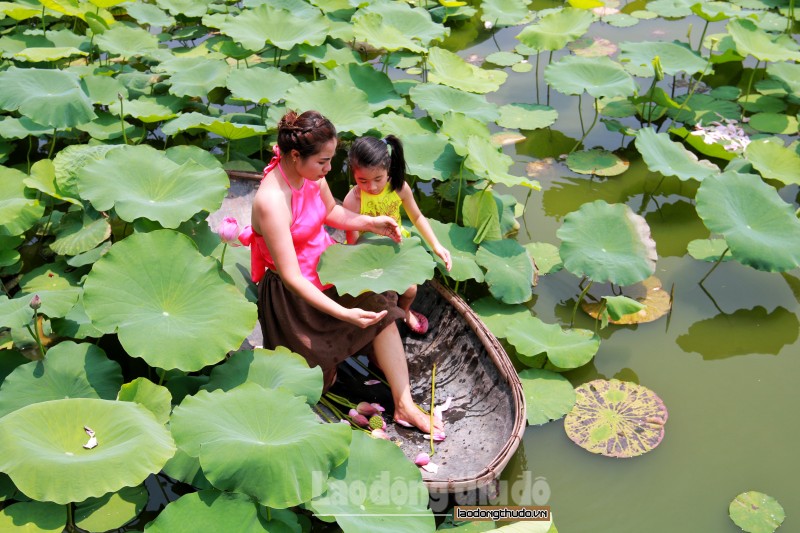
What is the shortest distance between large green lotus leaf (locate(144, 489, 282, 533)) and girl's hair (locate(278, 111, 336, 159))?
1202 mm

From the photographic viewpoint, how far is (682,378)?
12.4ft

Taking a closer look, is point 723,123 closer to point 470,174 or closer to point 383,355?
point 470,174

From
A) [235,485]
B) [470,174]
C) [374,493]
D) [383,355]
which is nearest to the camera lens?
[235,485]

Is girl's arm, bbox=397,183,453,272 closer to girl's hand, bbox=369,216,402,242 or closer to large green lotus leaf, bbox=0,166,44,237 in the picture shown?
girl's hand, bbox=369,216,402,242

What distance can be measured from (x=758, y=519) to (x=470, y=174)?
2309 mm

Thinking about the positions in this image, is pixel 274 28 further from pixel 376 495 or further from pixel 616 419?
pixel 376 495

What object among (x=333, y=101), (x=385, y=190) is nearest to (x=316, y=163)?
(x=385, y=190)

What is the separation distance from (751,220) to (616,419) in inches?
54.5

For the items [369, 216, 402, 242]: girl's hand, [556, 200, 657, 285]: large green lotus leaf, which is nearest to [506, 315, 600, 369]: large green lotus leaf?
[556, 200, 657, 285]: large green lotus leaf

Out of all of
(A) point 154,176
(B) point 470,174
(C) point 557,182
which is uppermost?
(A) point 154,176

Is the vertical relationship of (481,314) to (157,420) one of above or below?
below

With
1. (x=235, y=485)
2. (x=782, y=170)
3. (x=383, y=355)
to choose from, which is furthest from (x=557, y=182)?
(x=235, y=485)

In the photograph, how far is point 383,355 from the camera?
3.32 meters

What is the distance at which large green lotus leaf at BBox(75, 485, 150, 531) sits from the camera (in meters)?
2.77
